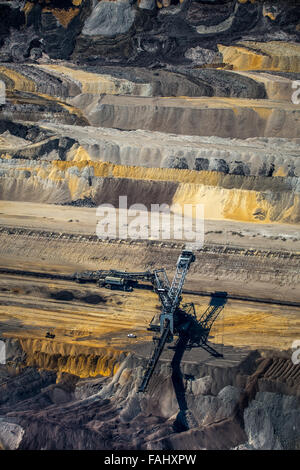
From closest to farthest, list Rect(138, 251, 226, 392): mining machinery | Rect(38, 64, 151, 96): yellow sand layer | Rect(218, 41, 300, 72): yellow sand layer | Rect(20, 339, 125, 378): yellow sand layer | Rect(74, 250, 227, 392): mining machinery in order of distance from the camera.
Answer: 1. Rect(20, 339, 125, 378): yellow sand layer
2. Rect(138, 251, 226, 392): mining machinery
3. Rect(74, 250, 227, 392): mining machinery
4. Rect(38, 64, 151, 96): yellow sand layer
5. Rect(218, 41, 300, 72): yellow sand layer

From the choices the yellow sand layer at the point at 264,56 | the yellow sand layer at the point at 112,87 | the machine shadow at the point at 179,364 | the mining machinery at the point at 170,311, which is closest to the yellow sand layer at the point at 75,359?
the mining machinery at the point at 170,311

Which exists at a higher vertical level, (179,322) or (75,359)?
(179,322)

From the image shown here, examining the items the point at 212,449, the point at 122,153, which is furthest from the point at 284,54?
the point at 212,449

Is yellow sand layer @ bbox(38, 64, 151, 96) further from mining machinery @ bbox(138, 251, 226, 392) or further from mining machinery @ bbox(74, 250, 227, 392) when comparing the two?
mining machinery @ bbox(138, 251, 226, 392)

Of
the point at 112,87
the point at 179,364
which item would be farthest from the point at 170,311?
the point at 112,87

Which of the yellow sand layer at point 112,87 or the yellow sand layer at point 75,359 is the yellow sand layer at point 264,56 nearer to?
the yellow sand layer at point 112,87

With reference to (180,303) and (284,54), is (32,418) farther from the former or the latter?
(284,54)

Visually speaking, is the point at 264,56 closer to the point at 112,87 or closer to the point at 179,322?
the point at 112,87

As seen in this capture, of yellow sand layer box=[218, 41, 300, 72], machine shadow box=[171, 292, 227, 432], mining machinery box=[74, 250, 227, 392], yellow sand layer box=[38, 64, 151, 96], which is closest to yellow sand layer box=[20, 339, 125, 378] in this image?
mining machinery box=[74, 250, 227, 392]

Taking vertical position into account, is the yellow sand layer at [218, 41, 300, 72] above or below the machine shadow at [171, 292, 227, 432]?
above

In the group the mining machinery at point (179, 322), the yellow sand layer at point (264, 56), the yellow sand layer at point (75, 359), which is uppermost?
the yellow sand layer at point (264, 56)
